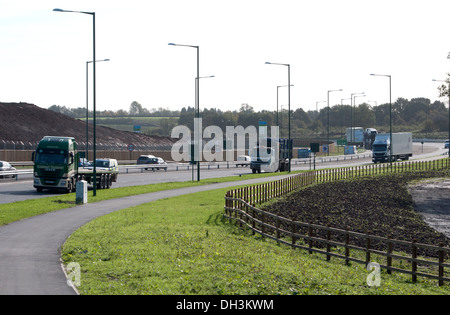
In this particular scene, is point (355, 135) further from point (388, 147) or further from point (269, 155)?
point (269, 155)

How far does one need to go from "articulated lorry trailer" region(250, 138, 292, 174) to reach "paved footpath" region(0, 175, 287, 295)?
36.6 metres

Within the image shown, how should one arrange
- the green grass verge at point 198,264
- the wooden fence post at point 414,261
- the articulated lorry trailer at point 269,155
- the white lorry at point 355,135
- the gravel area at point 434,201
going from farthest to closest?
the white lorry at point 355,135
the articulated lorry trailer at point 269,155
the gravel area at point 434,201
the wooden fence post at point 414,261
the green grass verge at point 198,264

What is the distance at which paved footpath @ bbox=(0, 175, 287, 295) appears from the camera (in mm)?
13727

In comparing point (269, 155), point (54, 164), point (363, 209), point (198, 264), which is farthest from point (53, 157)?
point (269, 155)

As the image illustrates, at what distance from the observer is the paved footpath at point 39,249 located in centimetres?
1373

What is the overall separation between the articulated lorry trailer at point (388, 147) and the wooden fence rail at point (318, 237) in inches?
1739

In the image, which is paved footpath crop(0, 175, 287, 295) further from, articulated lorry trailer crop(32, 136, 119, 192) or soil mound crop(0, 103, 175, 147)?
soil mound crop(0, 103, 175, 147)

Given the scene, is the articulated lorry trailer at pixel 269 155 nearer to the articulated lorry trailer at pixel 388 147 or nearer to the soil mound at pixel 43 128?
the articulated lorry trailer at pixel 388 147

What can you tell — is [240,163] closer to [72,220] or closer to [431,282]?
[72,220]

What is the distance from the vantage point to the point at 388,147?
301 ft

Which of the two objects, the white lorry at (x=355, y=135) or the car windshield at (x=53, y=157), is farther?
the white lorry at (x=355, y=135)

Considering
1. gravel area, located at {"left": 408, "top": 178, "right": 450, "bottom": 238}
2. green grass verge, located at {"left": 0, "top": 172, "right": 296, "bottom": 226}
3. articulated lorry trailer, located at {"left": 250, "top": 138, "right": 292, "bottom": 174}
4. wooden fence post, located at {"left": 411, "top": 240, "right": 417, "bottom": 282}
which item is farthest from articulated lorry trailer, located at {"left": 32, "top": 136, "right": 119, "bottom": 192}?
Answer: articulated lorry trailer, located at {"left": 250, "top": 138, "right": 292, "bottom": 174}

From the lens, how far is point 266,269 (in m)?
16.1

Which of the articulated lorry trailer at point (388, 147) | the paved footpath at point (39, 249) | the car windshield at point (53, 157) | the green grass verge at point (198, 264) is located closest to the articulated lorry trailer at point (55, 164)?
the car windshield at point (53, 157)
